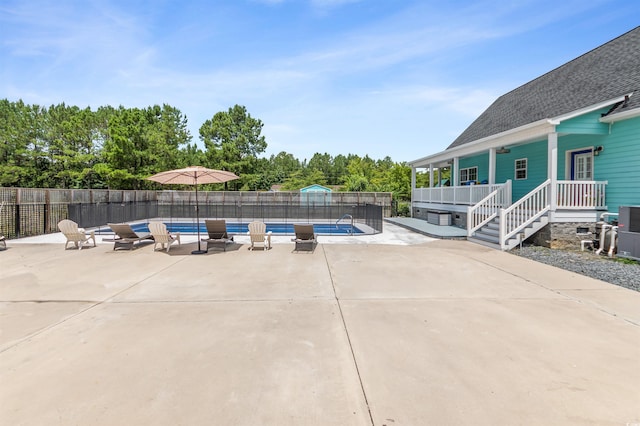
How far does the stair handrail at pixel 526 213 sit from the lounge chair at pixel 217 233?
Answer: 8434 mm

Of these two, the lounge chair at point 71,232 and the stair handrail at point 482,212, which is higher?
the stair handrail at point 482,212

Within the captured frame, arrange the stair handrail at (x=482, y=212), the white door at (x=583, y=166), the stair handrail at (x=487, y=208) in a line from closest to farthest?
the white door at (x=583, y=166)
the stair handrail at (x=487, y=208)
the stair handrail at (x=482, y=212)

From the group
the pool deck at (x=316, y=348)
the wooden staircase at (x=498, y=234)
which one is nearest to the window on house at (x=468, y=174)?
the wooden staircase at (x=498, y=234)

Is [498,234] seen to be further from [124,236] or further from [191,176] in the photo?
[124,236]

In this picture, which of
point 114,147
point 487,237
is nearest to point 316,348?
point 487,237

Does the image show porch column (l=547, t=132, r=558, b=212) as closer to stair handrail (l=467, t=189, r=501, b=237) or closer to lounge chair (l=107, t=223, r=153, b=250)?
stair handrail (l=467, t=189, r=501, b=237)

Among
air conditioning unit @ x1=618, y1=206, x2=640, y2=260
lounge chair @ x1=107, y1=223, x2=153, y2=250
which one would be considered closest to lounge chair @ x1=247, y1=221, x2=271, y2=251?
lounge chair @ x1=107, y1=223, x2=153, y2=250

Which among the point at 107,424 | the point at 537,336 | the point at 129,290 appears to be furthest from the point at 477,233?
the point at 107,424

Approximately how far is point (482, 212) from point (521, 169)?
3392mm

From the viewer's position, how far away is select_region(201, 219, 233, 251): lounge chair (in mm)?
9727

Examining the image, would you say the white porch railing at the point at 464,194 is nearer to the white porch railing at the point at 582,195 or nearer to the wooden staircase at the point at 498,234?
the wooden staircase at the point at 498,234

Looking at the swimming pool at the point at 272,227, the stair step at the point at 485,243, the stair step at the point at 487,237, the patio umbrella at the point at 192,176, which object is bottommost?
the swimming pool at the point at 272,227

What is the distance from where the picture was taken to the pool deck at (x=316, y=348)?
8.26 feet

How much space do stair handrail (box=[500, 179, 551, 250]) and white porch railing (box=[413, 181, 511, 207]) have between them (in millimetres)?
1180
